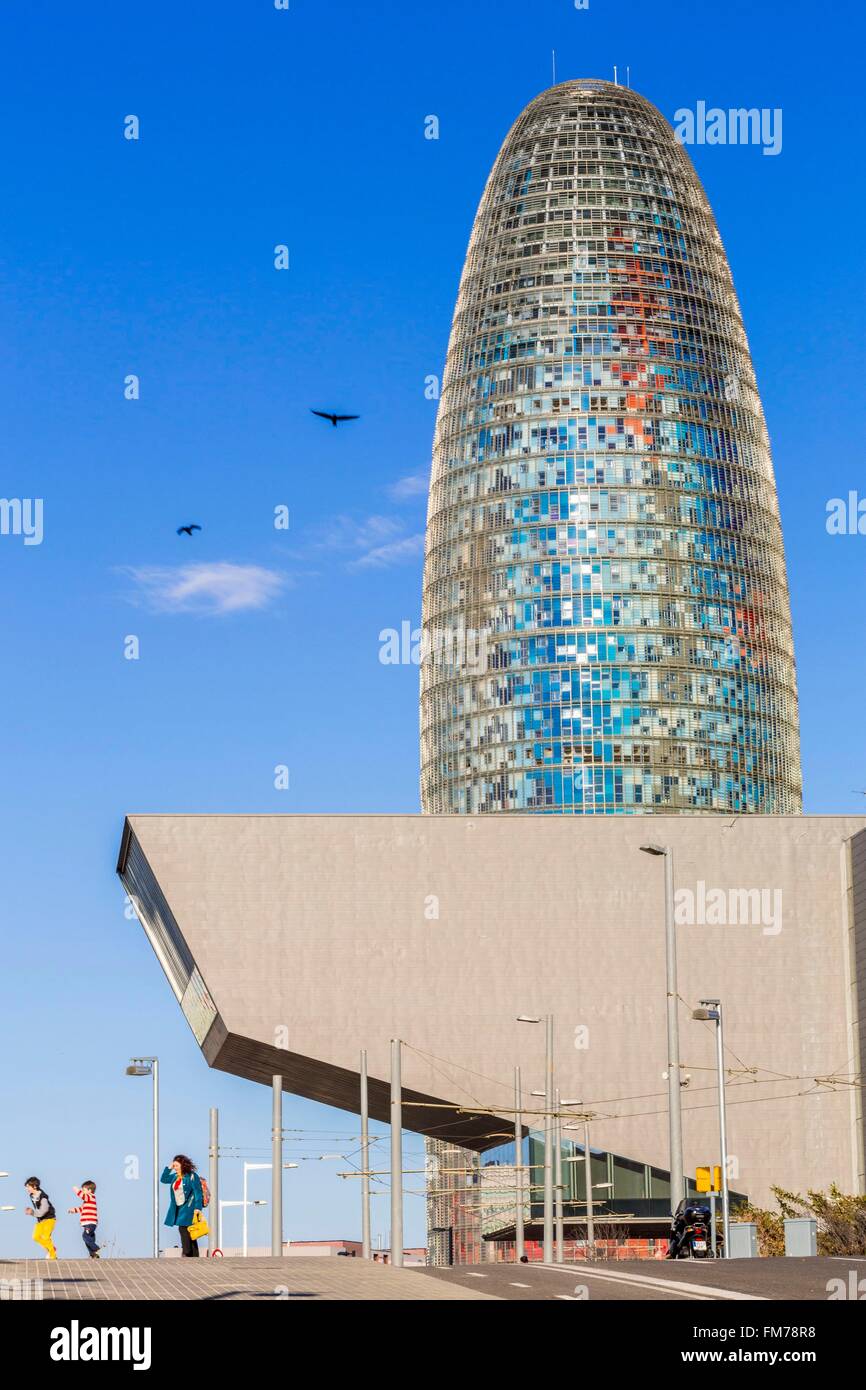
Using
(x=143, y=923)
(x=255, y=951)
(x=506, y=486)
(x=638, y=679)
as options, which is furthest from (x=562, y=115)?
(x=255, y=951)

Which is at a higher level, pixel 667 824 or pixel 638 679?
pixel 638 679

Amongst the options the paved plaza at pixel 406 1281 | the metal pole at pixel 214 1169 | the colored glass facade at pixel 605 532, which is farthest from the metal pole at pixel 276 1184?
the colored glass facade at pixel 605 532

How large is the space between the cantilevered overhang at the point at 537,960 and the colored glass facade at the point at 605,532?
272 feet

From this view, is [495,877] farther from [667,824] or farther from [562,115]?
[562,115]

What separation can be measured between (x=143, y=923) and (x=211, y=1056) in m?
10.2

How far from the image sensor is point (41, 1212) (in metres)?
30.5

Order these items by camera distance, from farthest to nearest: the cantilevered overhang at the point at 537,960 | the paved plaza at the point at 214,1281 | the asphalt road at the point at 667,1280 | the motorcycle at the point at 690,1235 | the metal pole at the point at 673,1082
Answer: the cantilevered overhang at the point at 537,960, the metal pole at the point at 673,1082, the motorcycle at the point at 690,1235, the asphalt road at the point at 667,1280, the paved plaza at the point at 214,1281

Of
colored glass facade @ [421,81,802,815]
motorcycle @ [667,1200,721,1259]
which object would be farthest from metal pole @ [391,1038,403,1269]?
colored glass facade @ [421,81,802,815]

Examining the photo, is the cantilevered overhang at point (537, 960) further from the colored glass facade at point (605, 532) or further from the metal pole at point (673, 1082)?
the colored glass facade at point (605, 532)

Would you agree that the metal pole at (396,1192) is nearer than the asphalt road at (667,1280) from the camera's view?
No

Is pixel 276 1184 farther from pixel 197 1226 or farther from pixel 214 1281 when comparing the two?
pixel 214 1281

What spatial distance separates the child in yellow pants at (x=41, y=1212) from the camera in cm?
3052

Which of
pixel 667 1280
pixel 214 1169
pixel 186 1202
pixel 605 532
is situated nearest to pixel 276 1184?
pixel 214 1169

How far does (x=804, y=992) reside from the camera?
273 feet
